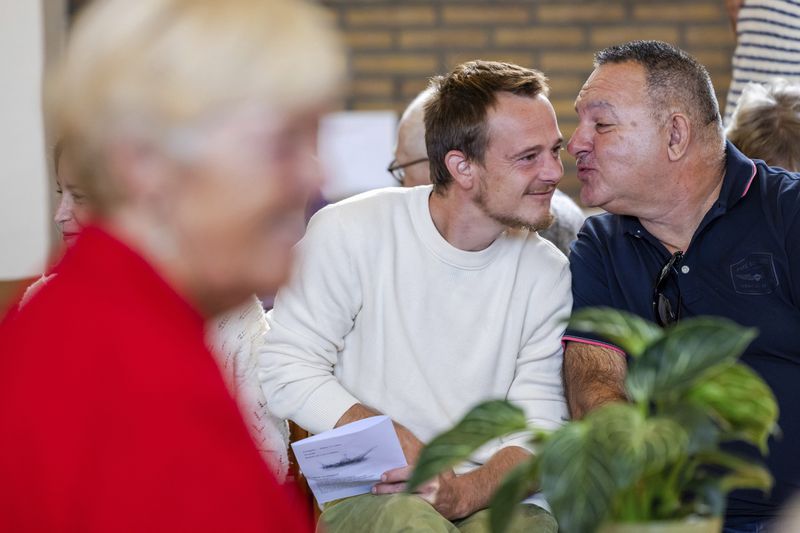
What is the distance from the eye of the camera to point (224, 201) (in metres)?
0.78

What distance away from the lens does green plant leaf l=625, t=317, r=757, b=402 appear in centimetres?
83

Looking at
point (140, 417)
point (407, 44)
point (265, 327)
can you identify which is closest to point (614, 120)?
point (265, 327)

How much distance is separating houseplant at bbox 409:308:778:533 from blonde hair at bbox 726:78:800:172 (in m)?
1.63

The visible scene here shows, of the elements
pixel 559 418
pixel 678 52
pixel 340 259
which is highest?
pixel 678 52

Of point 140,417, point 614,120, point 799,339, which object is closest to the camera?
point 140,417

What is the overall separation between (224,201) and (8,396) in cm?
21

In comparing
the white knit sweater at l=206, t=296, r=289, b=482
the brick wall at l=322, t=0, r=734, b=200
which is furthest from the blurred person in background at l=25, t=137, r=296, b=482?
the brick wall at l=322, t=0, r=734, b=200

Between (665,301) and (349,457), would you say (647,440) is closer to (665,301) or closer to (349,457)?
(349,457)

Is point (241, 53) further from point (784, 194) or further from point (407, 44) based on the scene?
point (407, 44)

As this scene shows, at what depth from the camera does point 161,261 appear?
79 centimetres

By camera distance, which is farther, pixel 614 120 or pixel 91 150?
pixel 614 120

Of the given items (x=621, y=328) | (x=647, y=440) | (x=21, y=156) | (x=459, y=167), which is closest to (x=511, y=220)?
(x=459, y=167)

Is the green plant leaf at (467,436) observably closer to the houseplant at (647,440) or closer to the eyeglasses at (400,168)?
the houseplant at (647,440)

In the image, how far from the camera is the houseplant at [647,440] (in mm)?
808
